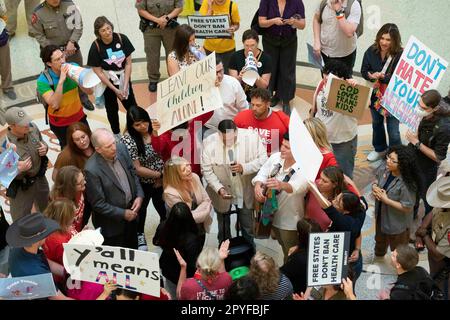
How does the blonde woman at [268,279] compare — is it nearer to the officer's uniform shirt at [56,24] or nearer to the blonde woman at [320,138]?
the blonde woman at [320,138]

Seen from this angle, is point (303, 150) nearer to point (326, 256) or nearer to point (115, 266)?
point (326, 256)

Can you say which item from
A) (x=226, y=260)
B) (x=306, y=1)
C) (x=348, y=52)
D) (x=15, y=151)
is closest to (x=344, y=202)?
(x=226, y=260)

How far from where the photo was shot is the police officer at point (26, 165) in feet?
19.5

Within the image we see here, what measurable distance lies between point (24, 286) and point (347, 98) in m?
3.45

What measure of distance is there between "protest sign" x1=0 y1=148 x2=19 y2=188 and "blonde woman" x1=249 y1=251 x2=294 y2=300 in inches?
89.1

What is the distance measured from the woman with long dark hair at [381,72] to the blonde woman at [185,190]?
2.57 m

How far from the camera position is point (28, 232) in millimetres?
4688

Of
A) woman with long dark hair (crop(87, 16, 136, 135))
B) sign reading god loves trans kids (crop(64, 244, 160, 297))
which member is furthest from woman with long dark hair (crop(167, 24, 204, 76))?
sign reading god loves trans kids (crop(64, 244, 160, 297))

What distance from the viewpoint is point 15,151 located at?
19.3 ft

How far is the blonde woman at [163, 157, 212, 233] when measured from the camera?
5738 millimetres

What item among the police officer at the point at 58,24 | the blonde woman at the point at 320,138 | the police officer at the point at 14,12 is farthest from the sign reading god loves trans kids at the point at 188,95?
the police officer at the point at 14,12

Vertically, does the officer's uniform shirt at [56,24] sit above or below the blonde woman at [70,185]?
above

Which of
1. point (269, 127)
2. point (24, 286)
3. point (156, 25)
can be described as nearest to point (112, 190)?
point (24, 286)

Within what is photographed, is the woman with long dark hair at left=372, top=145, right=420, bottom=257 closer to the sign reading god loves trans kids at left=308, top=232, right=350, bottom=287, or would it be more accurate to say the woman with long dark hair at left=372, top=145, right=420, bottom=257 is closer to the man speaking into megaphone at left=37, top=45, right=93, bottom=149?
the sign reading god loves trans kids at left=308, top=232, right=350, bottom=287
